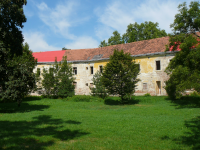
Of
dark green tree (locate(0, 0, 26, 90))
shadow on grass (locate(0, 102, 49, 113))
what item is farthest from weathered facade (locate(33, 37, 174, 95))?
dark green tree (locate(0, 0, 26, 90))

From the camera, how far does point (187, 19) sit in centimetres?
1986

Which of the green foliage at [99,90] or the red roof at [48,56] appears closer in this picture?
the green foliage at [99,90]

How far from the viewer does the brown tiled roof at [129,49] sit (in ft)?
96.5

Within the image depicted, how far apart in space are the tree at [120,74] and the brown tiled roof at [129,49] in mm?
8786

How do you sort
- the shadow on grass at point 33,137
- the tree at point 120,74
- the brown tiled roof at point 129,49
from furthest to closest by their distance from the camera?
the brown tiled roof at point 129,49 → the tree at point 120,74 → the shadow on grass at point 33,137

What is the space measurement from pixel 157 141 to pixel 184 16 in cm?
1673

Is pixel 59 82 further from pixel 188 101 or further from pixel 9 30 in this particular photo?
pixel 188 101

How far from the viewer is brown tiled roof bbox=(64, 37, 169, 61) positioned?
96.5 feet

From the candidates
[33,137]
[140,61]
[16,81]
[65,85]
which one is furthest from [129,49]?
[33,137]

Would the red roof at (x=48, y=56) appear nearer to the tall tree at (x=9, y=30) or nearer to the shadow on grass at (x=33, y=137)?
the tall tree at (x=9, y=30)

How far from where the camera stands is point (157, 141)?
7.25 meters

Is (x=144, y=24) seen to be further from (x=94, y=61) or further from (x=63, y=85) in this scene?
(x=63, y=85)

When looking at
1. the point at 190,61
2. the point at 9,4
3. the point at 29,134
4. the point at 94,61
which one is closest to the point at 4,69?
the point at 9,4

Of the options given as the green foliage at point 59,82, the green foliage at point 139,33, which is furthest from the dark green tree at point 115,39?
the green foliage at point 59,82
